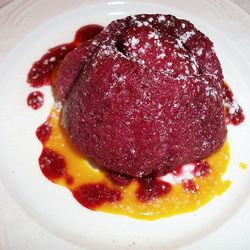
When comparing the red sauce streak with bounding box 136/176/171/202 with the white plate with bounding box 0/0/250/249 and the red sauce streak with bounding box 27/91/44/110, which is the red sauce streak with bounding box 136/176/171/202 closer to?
the white plate with bounding box 0/0/250/249

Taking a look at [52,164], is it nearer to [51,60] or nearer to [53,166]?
[53,166]

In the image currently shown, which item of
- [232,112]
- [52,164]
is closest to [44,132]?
[52,164]

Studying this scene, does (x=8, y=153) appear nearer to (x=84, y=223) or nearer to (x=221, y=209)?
(x=84, y=223)

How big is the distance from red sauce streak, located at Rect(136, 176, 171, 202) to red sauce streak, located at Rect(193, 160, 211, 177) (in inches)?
5.6

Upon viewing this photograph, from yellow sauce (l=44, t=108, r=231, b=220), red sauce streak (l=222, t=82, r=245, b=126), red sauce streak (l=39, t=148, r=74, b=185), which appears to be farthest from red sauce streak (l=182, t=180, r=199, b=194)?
red sauce streak (l=39, t=148, r=74, b=185)

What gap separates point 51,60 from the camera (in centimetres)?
229

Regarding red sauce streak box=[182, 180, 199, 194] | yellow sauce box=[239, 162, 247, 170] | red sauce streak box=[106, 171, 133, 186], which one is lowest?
red sauce streak box=[106, 171, 133, 186]

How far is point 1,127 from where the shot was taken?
6.59ft

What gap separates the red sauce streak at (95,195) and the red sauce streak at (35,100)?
0.48 metres

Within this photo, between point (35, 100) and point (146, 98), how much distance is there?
2.23 ft

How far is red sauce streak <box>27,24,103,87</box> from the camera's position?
2211 mm

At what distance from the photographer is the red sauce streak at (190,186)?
1913mm

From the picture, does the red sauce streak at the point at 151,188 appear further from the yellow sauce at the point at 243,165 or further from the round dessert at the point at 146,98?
the yellow sauce at the point at 243,165

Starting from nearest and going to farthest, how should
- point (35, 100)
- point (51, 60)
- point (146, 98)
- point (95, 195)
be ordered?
point (146, 98), point (95, 195), point (35, 100), point (51, 60)
